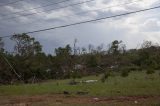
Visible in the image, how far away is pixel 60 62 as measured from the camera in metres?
66.6

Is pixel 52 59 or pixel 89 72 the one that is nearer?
pixel 89 72

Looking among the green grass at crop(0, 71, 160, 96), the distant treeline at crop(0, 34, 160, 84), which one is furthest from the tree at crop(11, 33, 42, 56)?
the green grass at crop(0, 71, 160, 96)

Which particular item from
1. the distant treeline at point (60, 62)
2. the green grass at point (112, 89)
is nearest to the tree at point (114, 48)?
the distant treeline at point (60, 62)

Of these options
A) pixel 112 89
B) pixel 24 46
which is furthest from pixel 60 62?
pixel 112 89

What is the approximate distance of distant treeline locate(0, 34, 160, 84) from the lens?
56.2 m

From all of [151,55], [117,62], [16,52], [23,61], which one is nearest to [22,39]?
[16,52]

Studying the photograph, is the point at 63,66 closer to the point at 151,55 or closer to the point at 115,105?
the point at 151,55

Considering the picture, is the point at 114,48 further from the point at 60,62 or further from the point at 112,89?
the point at 112,89

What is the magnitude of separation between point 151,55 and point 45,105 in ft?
144

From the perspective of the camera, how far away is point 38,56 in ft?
218

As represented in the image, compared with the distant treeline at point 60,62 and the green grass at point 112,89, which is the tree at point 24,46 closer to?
the distant treeline at point 60,62

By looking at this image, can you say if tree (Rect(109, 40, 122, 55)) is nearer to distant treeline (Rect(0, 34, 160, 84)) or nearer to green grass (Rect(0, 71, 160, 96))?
distant treeline (Rect(0, 34, 160, 84))

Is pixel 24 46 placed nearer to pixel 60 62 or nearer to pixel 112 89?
pixel 60 62

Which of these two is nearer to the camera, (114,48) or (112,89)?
(112,89)
